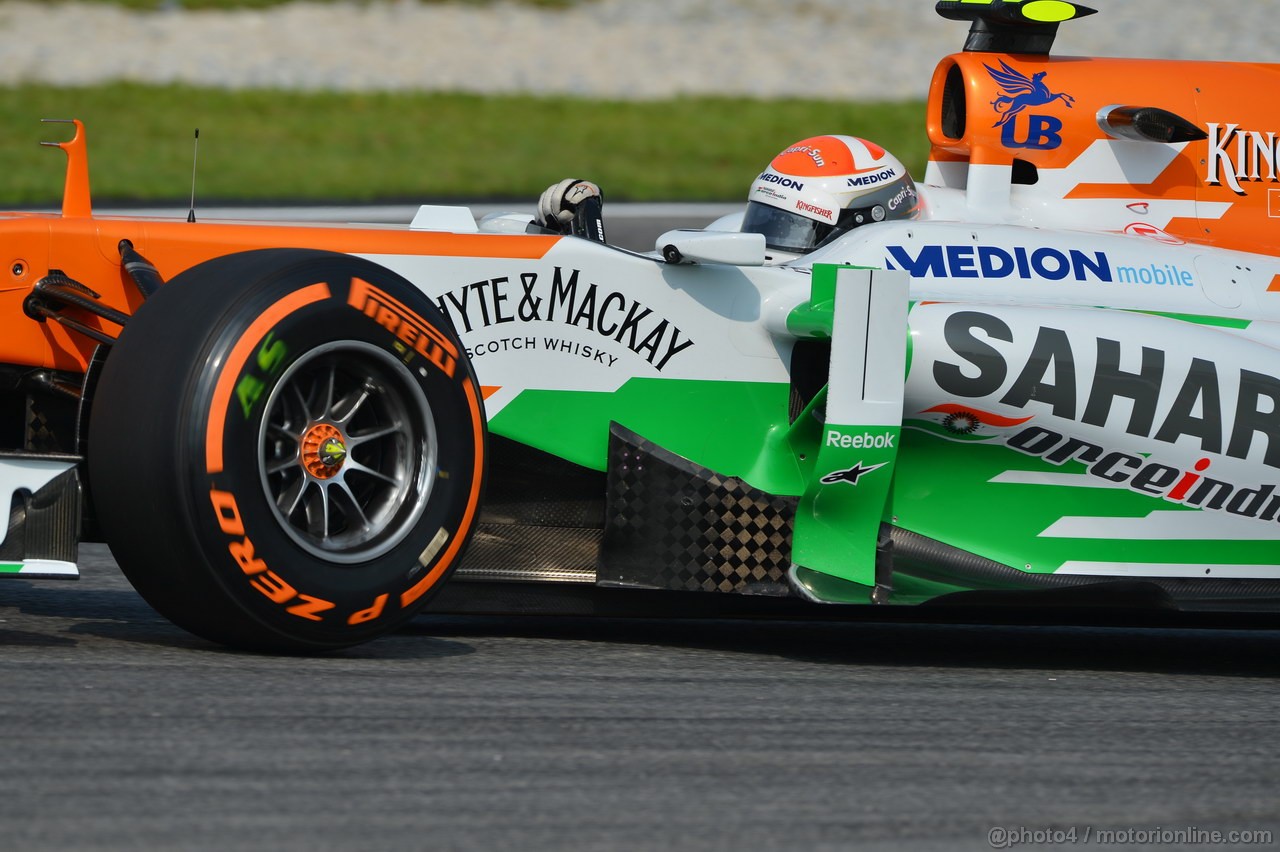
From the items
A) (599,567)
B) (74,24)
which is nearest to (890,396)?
(599,567)

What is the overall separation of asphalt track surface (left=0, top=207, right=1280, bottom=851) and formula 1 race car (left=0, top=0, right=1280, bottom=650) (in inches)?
8.6

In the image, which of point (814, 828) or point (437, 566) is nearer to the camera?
point (814, 828)

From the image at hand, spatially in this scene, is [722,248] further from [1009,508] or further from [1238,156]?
[1238,156]

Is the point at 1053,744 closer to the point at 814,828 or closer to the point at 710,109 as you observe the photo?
the point at 814,828

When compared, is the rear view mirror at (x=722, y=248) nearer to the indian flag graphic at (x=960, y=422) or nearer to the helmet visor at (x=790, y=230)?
the indian flag graphic at (x=960, y=422)

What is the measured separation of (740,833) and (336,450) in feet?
5.01

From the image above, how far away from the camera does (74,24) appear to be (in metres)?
20.2

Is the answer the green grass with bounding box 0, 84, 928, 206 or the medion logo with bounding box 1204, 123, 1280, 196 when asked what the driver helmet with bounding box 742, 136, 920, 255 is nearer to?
the medion logo with bounding box 1204, 123, 1280, 196

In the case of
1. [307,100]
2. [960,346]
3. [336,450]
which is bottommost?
[336,450]

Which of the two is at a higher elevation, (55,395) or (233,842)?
(55,395)

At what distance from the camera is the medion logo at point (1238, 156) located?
18.4 feet

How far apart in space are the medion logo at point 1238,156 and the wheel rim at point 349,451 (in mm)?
2855

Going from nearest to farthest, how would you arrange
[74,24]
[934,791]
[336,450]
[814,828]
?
[814,828], [934,791], [336,450], [74,24]

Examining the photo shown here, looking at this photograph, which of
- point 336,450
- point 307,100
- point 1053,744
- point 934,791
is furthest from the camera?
point 307,100
